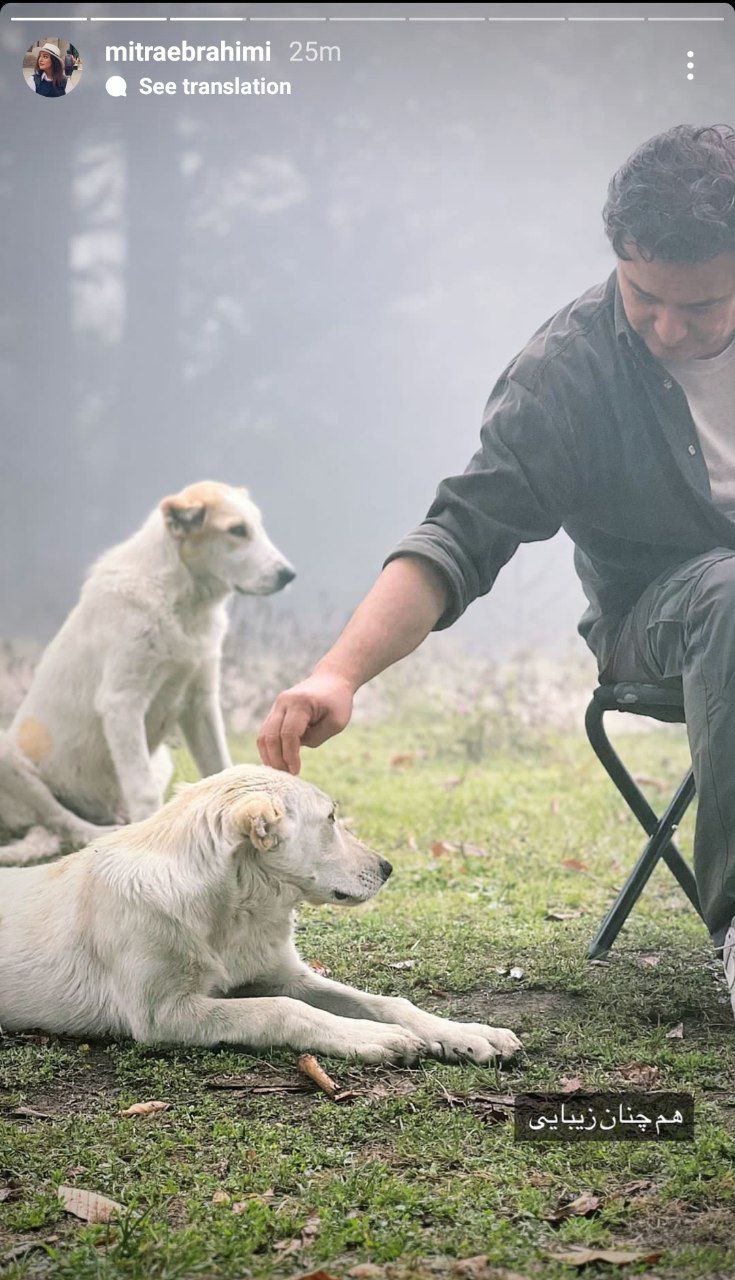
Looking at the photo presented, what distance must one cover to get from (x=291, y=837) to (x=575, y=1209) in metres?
0.77

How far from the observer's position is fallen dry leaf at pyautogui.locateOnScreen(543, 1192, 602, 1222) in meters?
1.40

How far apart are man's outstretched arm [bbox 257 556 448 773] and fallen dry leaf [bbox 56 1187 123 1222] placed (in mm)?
728

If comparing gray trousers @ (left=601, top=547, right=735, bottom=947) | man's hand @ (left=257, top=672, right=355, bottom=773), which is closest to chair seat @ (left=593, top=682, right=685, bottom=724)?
gray trousers @ (left=601, top=547, right=735, bottom=947)

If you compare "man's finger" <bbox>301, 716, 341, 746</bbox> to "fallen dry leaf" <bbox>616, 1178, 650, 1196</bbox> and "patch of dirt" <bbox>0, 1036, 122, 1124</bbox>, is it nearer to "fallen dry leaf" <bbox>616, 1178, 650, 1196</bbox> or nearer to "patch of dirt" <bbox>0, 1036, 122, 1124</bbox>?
"patch of dirt" <bbox>0, 1036, 122, 1124</bbox>

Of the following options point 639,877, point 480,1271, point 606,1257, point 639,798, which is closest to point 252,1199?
point 480,1271

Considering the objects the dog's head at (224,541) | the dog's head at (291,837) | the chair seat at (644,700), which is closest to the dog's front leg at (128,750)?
the dog's head at (224,541)

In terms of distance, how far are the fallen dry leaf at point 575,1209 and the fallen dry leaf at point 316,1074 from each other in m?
0.46

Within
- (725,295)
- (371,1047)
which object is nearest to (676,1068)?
(371,1047)

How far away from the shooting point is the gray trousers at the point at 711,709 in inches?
70.0

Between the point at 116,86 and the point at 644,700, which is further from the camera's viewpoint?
the point at 116,86

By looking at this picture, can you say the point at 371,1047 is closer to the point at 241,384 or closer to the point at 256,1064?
the point at 256,1064

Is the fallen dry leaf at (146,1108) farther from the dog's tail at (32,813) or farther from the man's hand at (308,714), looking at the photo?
the dog's tail at (32,813)

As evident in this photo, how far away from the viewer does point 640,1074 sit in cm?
182
